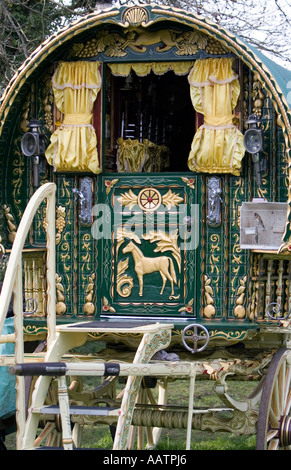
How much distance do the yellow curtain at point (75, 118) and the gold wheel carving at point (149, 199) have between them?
1.34ft

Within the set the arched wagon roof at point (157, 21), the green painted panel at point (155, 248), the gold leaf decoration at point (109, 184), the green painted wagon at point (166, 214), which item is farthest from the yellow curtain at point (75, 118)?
the green painted panel at point (155, 248)

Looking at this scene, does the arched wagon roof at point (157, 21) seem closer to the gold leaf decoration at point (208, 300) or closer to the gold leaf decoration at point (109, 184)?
the gold leaf decoration at point (109, 184)

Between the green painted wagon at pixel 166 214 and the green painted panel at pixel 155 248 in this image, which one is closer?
the green painted wagon at pixel 166 214

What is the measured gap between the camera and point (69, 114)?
24.6 feet

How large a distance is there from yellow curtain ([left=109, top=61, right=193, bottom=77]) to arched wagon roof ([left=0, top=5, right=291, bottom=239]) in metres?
0.34

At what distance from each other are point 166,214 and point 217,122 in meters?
0.79

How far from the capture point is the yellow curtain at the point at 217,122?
7.18 metres

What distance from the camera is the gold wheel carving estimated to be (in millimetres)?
7266

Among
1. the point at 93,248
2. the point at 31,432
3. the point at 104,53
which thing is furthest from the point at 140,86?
the point at 31,432

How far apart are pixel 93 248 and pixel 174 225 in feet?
2.24

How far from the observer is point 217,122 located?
23.7 ft

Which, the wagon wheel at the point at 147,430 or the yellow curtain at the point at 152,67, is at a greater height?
the yellow curtain at the point at 152,67

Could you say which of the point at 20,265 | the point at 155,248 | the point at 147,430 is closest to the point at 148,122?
the point at 155,248

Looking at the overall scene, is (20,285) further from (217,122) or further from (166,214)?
(217,122)
